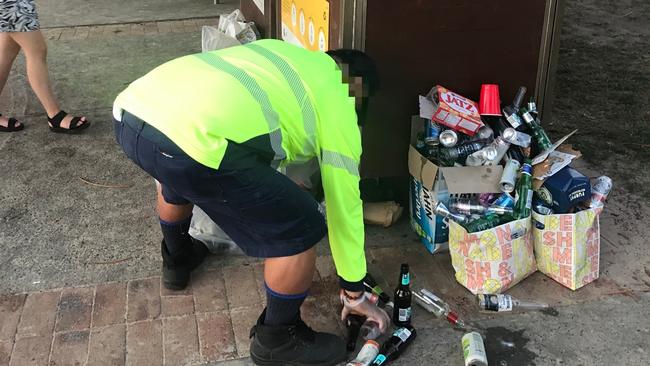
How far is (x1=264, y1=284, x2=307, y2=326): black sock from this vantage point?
250 cm

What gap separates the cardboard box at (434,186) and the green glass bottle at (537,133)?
28cm

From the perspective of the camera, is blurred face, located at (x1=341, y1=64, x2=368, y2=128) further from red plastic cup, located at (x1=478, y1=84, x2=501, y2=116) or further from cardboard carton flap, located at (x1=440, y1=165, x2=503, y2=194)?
red plastic cup, located at (x1=478, y1=84, x2=501, y2=116)

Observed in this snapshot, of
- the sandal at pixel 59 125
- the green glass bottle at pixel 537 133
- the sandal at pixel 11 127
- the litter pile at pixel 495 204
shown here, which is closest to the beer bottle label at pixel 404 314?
the litter pile at pixel 495 204

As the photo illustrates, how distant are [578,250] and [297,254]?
1368 mm

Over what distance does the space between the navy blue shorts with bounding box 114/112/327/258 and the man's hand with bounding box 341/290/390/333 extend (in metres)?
0.32

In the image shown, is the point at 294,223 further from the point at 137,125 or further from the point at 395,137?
the point at 395,137

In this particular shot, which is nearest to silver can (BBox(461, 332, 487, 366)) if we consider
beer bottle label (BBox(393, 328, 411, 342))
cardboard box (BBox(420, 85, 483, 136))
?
beer bottle label (BBox(393, 328, 411, 342))

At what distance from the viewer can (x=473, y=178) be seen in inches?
121

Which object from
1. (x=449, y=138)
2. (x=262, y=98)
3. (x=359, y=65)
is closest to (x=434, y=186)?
(x=449, y=138)

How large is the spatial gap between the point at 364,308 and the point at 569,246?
1.04 meters

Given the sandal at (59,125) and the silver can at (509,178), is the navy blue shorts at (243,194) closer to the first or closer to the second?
the silver can at (509,178)

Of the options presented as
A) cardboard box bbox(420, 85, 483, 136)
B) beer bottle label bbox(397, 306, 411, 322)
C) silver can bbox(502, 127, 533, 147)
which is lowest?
beer bottle label bbox(397, 306, 411, 322)

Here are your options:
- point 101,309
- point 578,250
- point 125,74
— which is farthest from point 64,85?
point 578,250

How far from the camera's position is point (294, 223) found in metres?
2.35
